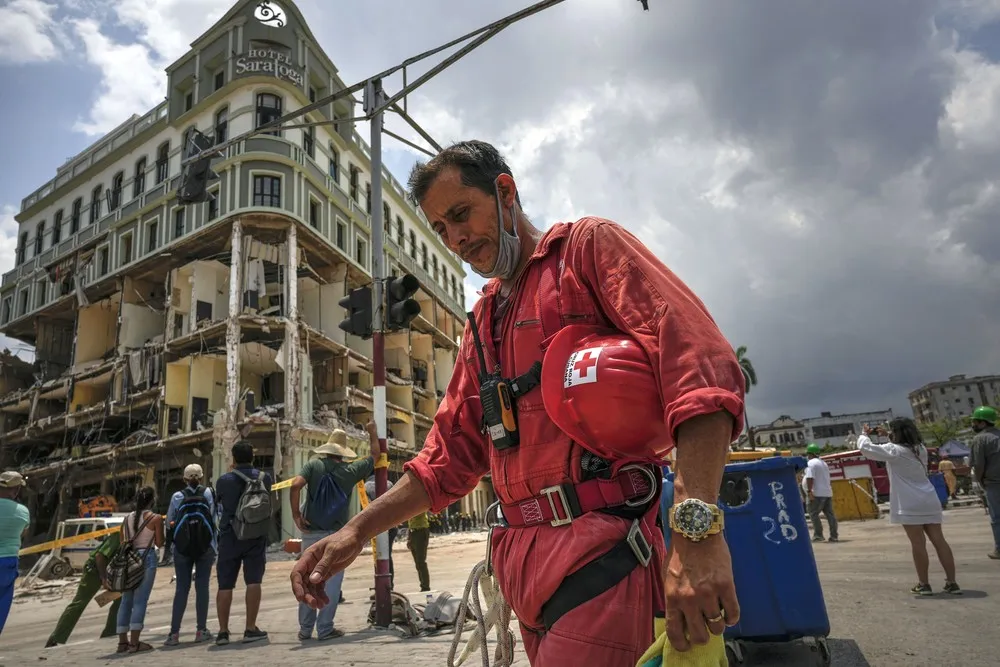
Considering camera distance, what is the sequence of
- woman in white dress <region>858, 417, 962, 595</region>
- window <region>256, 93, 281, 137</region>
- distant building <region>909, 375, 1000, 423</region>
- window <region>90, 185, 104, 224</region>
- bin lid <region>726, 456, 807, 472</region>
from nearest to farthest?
bin lid <region>726, 456, 807, 472</region> < woman in white dress <region>858, 417, 962, 595</region> < window <region>256, 93, 281, 137</region> < window <region>90, 185, 104, 224</region> < distant building <region>909, 375, 1000, 423</region>

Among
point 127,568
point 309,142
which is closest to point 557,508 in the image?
point 127,568

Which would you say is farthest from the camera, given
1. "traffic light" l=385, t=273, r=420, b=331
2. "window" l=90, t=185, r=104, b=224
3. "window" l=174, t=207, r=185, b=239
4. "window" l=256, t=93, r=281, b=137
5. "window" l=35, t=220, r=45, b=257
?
"window" l=35, t=220, r=45, b=257

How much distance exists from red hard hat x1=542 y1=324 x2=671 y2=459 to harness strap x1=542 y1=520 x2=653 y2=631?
0.65 feet

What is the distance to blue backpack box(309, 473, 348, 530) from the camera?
21.5ft

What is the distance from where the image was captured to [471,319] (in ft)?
6.73

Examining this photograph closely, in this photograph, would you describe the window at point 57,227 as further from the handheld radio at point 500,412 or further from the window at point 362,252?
the handheld radio at point 500,412

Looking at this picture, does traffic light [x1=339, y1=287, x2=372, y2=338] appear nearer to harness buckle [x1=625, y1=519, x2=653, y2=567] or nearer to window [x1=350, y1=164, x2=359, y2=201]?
harness buckle [x1=625, y1=519, x2=653, y2=567]

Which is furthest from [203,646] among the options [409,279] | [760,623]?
[760,623]

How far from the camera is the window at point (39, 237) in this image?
3759cm

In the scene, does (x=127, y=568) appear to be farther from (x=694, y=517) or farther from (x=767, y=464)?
(x=694, y=517)

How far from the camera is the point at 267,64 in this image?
27.9m

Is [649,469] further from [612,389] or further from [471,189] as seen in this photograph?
[471,189]

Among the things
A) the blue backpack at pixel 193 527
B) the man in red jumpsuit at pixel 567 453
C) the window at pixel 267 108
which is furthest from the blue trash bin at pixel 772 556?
the window at pixel 267 108

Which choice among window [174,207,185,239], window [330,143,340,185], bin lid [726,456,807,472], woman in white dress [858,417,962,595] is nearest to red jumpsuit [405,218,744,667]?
bin lid [726,456,807,472]
